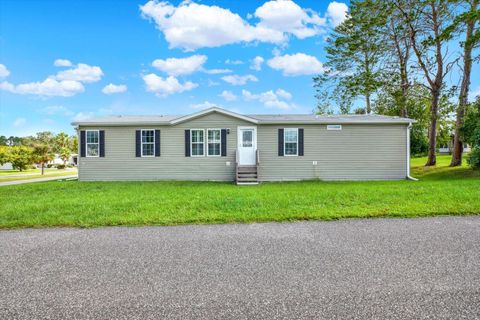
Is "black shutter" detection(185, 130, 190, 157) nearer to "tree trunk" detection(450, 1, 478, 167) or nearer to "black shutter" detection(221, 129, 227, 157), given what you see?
"black shutter" detection(221, 129, 227, 157)

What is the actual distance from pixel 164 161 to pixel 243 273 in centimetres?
1082

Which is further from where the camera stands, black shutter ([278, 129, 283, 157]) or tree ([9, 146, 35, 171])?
tree ([9, 146, 35, 171])

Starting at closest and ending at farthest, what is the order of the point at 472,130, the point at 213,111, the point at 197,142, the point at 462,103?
1. the point at 213,111
2. the point at 197,142
3. the point at 472,130
4. the point at 462,103

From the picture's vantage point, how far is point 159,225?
5066mm

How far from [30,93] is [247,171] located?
2588 cm

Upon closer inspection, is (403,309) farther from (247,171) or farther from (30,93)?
(30,93)

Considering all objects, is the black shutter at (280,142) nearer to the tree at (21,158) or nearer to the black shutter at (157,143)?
the black shutter at (157,143)

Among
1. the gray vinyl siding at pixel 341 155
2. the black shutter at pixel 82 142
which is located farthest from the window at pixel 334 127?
the black shutter at pixel 82 142

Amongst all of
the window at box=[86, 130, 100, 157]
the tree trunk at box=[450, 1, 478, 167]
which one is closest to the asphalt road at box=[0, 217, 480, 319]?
the window at box=[86, 130, 100, 157]

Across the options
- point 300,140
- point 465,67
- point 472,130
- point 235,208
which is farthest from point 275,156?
point 465,67

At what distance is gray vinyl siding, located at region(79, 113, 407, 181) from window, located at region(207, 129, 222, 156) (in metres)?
0.25

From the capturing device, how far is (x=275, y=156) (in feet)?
42.7

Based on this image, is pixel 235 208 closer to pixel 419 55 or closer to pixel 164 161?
pixel 164 161

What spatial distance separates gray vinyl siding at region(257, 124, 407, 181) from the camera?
1291 cm
